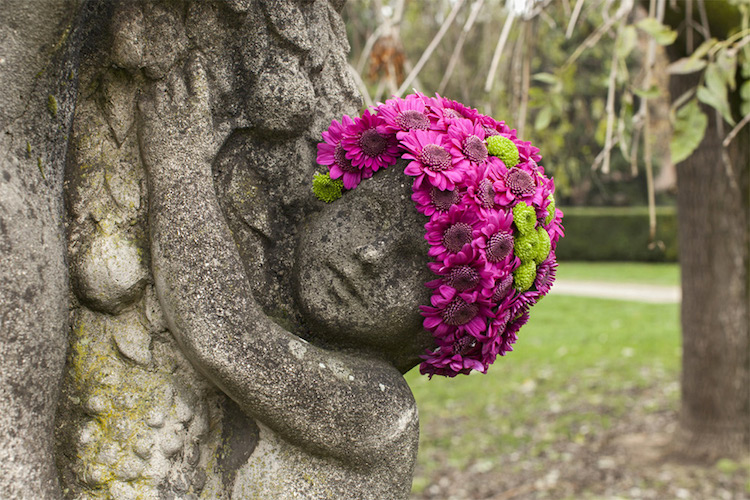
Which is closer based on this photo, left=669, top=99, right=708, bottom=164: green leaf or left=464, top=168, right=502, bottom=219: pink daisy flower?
left=464, top=168, right=502, bottom=219: pink daisy flower

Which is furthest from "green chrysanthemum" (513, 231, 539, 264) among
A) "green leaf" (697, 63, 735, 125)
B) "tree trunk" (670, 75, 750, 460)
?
"tree trunk" (670, 75, 750, 460)

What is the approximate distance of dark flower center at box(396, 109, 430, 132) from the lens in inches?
51.6

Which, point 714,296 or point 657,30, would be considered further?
point 714,296

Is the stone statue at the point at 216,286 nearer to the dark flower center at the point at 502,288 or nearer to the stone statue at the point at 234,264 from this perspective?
the stone statue at the point at 234,264

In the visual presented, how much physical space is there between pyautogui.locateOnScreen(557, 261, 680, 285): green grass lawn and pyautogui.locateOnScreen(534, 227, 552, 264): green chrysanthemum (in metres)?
11.3

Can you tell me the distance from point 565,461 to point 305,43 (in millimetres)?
3883

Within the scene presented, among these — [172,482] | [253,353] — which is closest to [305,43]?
[253,353]

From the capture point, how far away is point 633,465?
14.8ft

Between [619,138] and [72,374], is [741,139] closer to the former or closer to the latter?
[619,138]

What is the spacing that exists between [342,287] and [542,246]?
38 centimetres

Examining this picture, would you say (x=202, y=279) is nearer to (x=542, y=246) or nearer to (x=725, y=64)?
Result: (x=542, y=246)

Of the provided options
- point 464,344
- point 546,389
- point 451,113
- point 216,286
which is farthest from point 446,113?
point 546,389

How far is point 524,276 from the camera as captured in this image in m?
1.33

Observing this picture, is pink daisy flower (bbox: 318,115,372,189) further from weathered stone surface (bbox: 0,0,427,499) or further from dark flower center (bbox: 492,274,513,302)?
dark flower center (bbox: 492,274,513,302)
